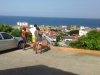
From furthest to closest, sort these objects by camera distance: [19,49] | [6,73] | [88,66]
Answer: [19,49], [88,66], [6,73]

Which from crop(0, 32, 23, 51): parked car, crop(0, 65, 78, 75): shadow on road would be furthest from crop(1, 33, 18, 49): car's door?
crop(0, 65, 78, 75): shadow on road

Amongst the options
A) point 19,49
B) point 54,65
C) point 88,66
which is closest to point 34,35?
point 19,49

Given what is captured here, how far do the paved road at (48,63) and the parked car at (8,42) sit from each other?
37cm

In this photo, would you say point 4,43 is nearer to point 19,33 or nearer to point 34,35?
point 34,35

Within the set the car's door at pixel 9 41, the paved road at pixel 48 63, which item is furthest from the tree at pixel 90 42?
the car's door at pixel 9 41

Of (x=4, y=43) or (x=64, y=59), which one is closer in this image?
(x=64, y=59)

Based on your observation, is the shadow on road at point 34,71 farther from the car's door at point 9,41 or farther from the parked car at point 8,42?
the car's door at point 9,41

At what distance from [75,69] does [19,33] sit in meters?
7.90

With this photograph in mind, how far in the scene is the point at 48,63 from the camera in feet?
30.7

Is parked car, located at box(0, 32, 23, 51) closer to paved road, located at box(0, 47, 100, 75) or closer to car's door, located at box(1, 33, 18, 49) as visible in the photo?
car's door, located at box(1, 33, 18, 49)

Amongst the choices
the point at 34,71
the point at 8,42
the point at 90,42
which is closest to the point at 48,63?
the point at 34,71

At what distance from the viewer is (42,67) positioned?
8.55 m

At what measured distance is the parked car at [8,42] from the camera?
11219 millimetres

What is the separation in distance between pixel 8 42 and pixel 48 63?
3.39 m
